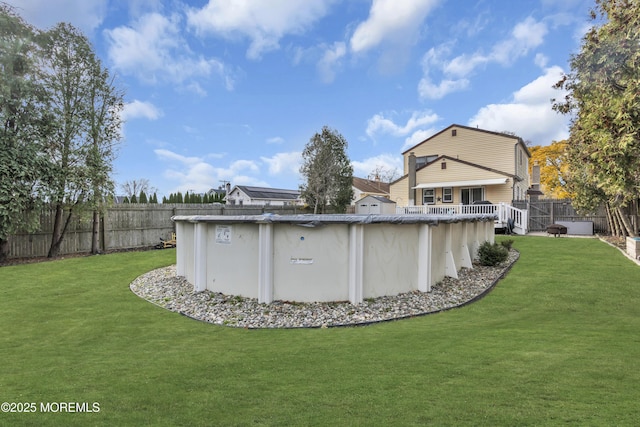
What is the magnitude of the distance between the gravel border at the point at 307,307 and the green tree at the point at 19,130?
22.0ft

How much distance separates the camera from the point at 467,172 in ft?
73.8

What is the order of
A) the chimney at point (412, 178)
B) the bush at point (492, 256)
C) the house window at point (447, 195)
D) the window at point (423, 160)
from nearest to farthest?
the bush at point (492, 256)
the house window at point (447, 195)
the chimney at point (412, 178)
the window at point (423, 160)

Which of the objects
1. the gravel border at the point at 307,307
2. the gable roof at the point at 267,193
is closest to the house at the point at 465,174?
the gravel border at the point at 307,307

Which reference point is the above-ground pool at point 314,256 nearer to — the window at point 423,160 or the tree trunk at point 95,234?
the tree trunk at point 95,234

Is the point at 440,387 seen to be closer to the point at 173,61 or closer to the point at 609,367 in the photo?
the point at 609,367

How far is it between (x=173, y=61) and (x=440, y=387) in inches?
573

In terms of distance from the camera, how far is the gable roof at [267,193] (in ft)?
142

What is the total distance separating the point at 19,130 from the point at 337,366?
1328 cm

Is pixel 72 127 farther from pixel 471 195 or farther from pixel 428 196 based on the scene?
pixel 471 195

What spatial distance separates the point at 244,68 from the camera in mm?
15242

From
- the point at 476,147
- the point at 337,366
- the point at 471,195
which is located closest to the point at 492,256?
the point at 337,366

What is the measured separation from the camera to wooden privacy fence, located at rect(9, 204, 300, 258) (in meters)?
12.6

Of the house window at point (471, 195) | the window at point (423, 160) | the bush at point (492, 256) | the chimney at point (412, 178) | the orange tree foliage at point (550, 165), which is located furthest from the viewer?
the orange tree foliage at point (550, 165)

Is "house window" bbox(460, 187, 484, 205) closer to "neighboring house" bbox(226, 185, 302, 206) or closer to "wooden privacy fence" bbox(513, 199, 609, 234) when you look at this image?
"wooden privacy fence" bbox(513, 199, 609, 234)
